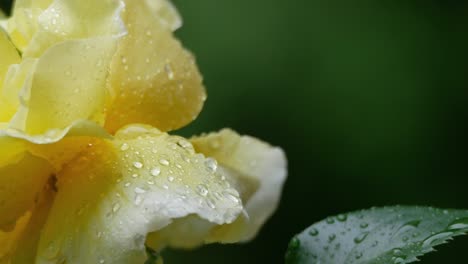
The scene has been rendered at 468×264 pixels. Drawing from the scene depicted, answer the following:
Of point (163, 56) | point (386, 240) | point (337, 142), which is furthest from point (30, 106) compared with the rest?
point (337, 142)

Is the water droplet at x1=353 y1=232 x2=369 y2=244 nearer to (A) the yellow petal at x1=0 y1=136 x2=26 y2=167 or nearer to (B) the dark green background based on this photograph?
(A) the yellow petal at x1=0 y1=136 x2=26 y2=167

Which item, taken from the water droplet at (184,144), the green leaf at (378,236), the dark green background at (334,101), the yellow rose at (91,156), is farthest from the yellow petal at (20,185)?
the dark green background at (334,101)

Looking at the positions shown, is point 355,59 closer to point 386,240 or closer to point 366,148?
point 366,148

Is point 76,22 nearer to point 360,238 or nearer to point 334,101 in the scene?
point 360,238

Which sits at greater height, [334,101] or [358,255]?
[358,255]

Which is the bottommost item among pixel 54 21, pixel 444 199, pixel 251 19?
pixel 444 199

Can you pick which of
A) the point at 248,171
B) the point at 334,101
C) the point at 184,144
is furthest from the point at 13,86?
the point at 334,101
